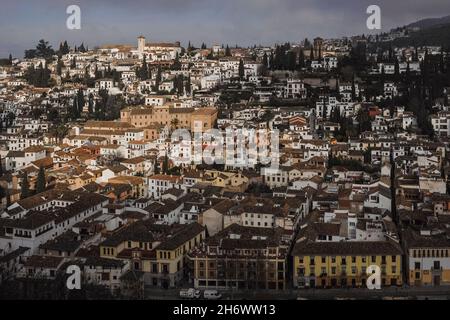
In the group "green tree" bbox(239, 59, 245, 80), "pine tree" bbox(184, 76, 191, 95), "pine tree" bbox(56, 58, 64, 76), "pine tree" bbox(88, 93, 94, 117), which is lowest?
"pine tree" bbox(88, 93, 94, 117)

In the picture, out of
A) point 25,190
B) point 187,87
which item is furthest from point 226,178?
point 187,87

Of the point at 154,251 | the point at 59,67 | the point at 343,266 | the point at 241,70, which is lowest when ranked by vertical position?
the point at 343,266

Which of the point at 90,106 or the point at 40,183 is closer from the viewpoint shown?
the point at 40,183

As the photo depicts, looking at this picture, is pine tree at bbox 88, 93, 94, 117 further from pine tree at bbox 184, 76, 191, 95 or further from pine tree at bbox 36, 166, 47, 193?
pine tree at bbox 36, 166, 47, 193

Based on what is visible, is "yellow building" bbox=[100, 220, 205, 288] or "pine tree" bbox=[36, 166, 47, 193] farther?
"pine tree" bbox=[36, 166, 47, 193]

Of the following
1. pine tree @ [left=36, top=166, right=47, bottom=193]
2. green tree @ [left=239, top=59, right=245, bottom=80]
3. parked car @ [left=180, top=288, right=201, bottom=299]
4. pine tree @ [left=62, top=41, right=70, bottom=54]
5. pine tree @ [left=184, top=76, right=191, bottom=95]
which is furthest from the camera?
pine tree @ [left=62, top=41, right=70, bottom=54]

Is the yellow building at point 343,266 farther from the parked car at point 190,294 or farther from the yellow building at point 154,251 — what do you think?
the yellow building at point 154,251

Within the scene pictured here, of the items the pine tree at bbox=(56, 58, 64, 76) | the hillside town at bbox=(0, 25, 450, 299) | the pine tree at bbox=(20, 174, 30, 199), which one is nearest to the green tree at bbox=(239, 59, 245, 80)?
the hillside town at bbox=(0, 25, 450, 299)

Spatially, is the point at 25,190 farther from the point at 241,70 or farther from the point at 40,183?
the point at 241,70
